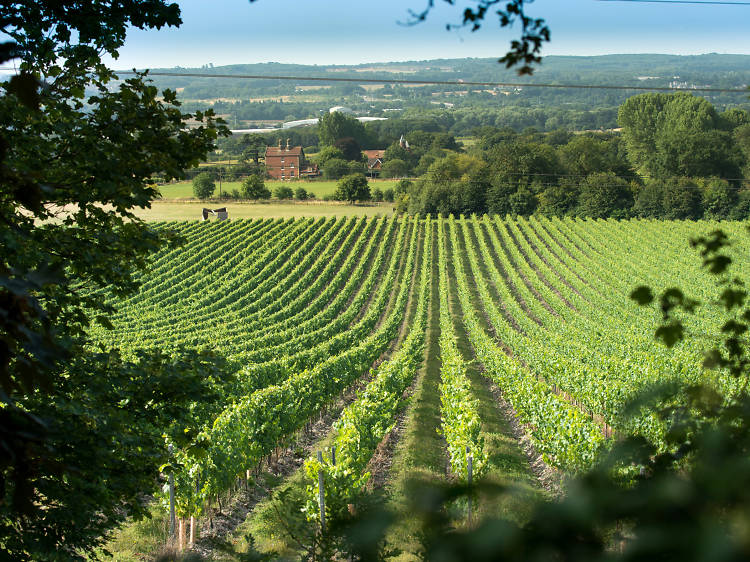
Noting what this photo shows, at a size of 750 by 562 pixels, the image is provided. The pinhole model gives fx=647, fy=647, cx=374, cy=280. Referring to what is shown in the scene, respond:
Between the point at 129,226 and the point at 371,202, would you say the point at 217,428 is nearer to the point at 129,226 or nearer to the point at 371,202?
the point at 129,226

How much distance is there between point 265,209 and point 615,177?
3768 cm

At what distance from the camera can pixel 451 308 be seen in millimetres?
38531

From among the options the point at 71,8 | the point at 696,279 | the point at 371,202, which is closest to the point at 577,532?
the point at 71,8

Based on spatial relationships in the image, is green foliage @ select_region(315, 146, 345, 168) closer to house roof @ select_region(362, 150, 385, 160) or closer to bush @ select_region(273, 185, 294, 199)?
house roof @ select_region(362, 150, 385, 160)

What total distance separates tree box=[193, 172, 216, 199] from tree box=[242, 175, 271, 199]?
12.8 ft

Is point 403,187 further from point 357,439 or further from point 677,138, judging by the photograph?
point 357,439

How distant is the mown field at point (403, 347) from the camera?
1105cm

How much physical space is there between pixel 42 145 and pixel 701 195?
71.1 m

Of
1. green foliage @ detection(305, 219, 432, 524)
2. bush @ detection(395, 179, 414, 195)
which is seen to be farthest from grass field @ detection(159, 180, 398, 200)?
green foliage @ detection(305, 219, 432, 524)

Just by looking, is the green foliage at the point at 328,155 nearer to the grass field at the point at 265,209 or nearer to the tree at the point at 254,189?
the tree at the point at 254,189

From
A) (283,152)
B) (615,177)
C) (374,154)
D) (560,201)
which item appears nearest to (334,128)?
(374,154)

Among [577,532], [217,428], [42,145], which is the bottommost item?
[217,428]

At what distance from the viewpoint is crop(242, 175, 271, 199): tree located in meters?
78.0

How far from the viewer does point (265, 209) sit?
70938 millimetres
